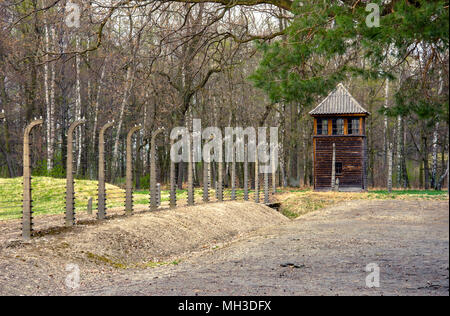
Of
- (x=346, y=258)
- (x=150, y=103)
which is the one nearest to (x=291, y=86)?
(x=346, y=258)

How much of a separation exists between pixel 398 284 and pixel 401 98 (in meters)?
6.54

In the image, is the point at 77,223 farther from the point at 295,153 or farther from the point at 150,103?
the point at 150,103

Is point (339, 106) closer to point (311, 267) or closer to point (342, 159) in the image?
point (342, 159)

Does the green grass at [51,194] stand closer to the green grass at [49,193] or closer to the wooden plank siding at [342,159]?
the green grass at [49,193]

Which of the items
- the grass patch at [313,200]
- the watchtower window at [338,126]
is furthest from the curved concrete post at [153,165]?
the watchtower window at [338,126]

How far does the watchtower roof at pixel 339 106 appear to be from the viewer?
135ft

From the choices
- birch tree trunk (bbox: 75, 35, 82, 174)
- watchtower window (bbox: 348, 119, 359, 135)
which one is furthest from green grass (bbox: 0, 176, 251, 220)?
watchtower window (bbox: 348, 119, 359, 135)

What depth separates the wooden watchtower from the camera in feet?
137

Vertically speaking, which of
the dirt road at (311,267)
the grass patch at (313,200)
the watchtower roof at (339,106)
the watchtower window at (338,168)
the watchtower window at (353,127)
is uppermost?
the watchtower roof at (339,106)

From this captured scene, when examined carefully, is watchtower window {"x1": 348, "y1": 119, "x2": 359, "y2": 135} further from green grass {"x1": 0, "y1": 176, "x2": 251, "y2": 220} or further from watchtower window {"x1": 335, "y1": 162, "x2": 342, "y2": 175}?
green grass {"x1": 0, "y1": 176, "x2": 251, "y2": 220}

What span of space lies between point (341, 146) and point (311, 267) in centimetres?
3145

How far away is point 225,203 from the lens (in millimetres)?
23984

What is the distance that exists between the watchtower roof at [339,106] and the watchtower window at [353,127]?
2.87 feet

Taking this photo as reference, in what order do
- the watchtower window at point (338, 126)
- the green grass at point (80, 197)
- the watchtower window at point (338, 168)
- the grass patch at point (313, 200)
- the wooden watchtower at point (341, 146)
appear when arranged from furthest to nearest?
the watchtower window at point (338, 168), the watchtower window at point (338, 126), the wooden watchtower at point (341, 146), the grass patch at point (313, 200), the green grass at point (80, 197)
